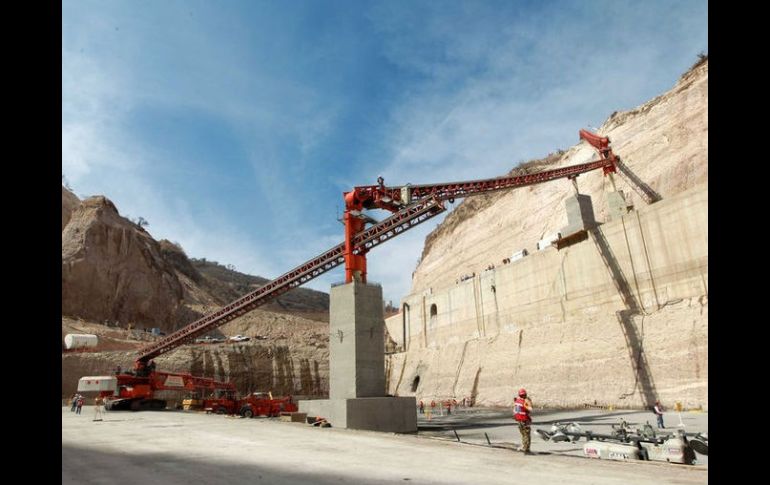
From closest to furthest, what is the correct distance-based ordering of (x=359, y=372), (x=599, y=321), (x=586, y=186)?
(x=359, y=372) → (x=599, y=321) → (x=586, y=186)

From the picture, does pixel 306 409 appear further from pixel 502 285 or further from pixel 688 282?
pixel 502 285

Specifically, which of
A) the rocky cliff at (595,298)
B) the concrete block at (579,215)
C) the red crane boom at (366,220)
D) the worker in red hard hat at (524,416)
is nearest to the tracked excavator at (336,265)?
the red crane boom at (366,220)

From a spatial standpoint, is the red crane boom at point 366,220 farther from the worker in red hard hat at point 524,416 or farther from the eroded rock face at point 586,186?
the eroded rock face at point 586,186

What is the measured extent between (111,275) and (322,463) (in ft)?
183

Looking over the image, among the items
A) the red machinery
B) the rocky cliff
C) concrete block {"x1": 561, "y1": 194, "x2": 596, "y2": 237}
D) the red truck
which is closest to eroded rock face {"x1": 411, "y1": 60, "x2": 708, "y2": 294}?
the rocky cliff

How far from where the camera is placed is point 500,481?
7.52 meters

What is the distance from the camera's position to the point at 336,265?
80.8 ft

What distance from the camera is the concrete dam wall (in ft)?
80.4

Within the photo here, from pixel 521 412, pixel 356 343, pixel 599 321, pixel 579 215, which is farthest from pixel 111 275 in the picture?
pixel 521 412

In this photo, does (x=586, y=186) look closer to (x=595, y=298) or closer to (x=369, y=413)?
(x=595, y=298)

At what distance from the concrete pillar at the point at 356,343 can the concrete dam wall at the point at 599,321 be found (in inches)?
575

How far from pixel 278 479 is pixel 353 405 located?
10.4 meters

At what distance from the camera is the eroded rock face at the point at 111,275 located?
52.6 m
